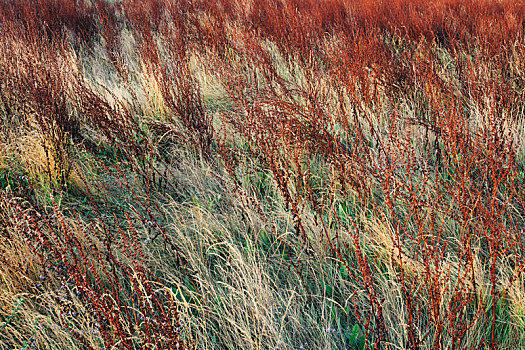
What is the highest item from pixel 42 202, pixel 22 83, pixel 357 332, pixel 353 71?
pixel 22 83

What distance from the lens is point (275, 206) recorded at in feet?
6.83

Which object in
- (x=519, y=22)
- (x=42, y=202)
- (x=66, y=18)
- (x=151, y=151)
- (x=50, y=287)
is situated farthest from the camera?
(x=66, y=18)

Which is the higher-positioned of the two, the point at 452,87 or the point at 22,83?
the point at 22,83

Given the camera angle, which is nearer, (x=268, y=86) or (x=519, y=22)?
(x=268, y=86)

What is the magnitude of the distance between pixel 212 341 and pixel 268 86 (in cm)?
242

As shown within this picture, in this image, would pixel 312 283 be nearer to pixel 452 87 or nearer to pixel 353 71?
pixel 353 71

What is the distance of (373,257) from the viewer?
1.81 m

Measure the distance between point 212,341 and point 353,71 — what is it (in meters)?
2.23

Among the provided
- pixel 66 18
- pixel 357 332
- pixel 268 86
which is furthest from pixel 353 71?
pixel 66 18

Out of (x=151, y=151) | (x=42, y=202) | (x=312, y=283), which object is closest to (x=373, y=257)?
(x=312, y=283)

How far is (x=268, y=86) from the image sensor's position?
337 centimetres

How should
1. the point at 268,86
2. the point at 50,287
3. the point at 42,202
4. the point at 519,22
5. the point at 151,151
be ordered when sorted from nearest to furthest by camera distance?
the point at 50,287
the point at 42,202
the point at 151,151
the point at 268,86
the point at 519,22

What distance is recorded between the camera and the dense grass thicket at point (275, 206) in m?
1.36

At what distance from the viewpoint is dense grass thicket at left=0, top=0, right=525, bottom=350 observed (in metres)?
1.36
